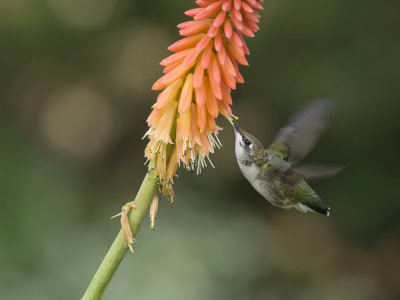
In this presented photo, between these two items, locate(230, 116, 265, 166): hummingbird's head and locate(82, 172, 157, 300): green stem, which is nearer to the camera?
locate(82, 172, 157, 300): green stem

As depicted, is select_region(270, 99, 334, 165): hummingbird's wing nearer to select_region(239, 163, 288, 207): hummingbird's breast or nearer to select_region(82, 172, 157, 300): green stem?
select_region(239, 163, 288, 207): hummingbird's breast

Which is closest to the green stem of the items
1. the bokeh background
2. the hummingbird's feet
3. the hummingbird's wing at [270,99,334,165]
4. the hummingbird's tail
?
the hummingbird's feet

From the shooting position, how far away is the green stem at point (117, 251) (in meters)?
2.52

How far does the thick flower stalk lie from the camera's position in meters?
2.78

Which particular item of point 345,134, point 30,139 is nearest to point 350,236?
point 345,134

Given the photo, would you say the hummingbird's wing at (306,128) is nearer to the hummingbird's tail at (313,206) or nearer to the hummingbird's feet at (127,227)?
the hummingbird's tail at (313,206)

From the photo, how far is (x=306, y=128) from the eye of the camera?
3881 millimetres

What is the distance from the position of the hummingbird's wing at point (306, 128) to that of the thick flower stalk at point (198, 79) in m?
1.07

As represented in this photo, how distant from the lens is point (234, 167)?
9.30 m

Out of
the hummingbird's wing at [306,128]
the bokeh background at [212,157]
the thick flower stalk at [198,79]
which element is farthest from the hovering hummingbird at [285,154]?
the bokeh background at [212,157]

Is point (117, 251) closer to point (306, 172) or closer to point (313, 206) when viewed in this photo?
point (306, 172)

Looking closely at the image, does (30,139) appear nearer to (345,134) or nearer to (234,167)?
(234,167)

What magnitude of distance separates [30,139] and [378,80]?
5.62 m

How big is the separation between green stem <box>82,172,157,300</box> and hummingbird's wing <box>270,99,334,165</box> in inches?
57.5
